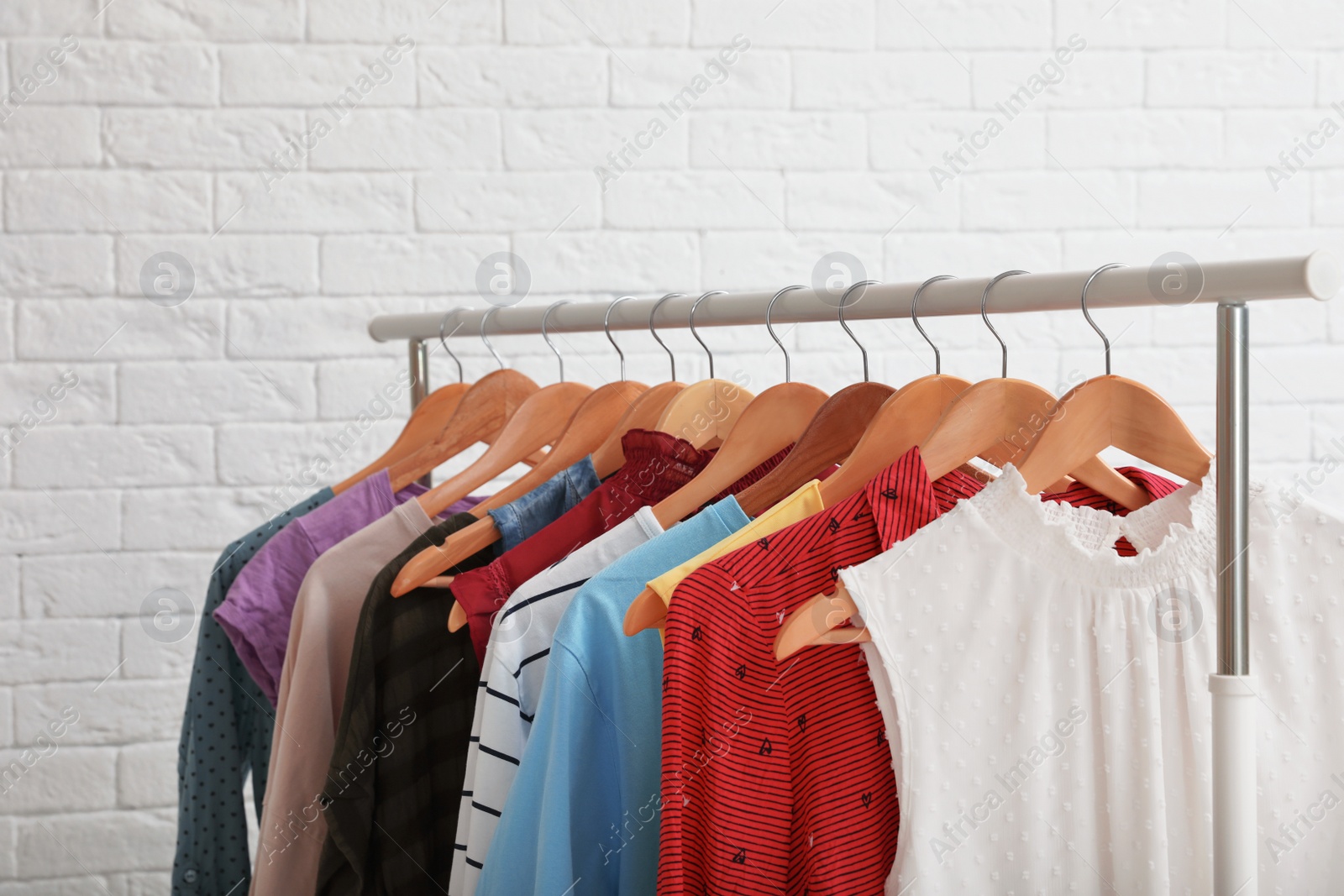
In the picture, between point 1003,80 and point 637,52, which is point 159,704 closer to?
point 637,52

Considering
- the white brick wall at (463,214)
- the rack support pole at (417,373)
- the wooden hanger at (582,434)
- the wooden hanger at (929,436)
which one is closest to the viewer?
the wooden hanger at (929,436)

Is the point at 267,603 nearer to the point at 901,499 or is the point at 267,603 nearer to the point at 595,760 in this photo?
the point at 595,760

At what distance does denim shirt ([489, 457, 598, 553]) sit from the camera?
109cm

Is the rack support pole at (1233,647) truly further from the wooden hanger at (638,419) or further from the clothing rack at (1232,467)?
the wooden hanger at (638,419)

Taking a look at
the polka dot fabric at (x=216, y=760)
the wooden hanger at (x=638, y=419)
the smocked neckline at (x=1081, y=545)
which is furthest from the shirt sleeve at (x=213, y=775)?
the smocked neckline at (x=1081, y=545)

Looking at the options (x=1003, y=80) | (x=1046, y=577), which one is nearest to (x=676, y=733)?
(x=1046, y=577)

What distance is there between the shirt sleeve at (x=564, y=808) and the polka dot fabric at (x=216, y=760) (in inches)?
19.4

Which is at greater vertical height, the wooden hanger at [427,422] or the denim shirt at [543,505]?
the wooden hanger at [427,422]

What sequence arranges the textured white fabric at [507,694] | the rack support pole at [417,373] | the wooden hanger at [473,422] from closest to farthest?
1. the textured white fabric at [507,694]
2. the wooden hanger at [473,422]
3. the rack support pole at [417,373]

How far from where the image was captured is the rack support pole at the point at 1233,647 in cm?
66

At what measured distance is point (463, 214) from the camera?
1.91 metres

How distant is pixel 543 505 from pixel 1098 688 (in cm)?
51

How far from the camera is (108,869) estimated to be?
1866mm

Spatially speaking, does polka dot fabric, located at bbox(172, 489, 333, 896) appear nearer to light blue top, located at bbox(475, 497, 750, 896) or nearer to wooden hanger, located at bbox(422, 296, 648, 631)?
wooden hanger, located at bbox(422, 296, 648, 631)
